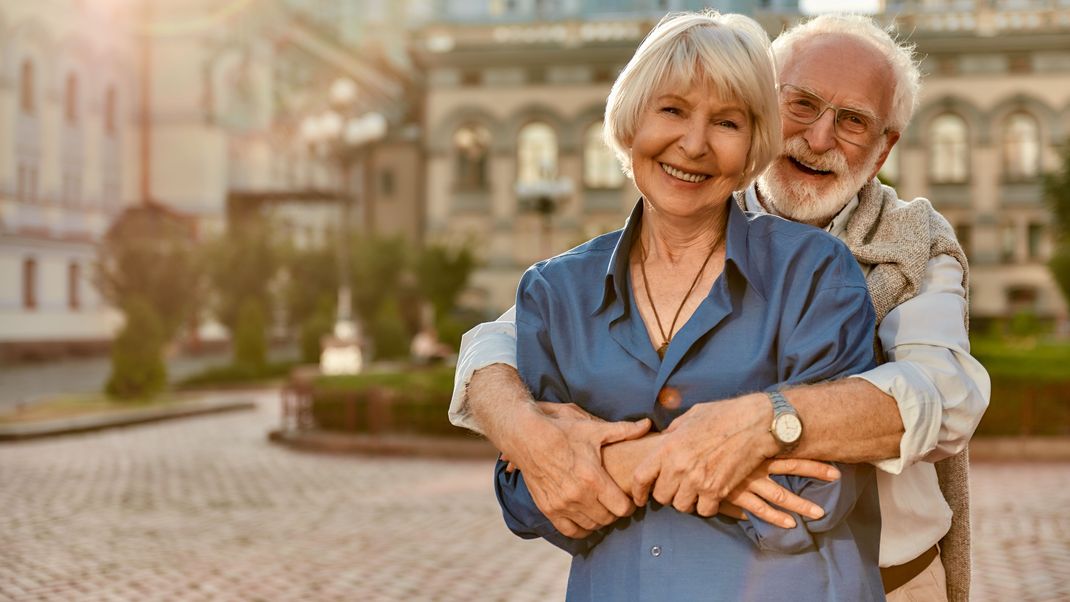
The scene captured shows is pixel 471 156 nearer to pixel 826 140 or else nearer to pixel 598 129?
pixel 598 129

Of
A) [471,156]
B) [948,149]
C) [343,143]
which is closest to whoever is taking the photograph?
[343,143]

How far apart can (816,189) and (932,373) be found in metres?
0.63

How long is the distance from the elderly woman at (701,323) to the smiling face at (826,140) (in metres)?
0.35

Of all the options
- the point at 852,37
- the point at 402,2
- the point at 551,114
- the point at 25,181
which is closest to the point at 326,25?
the point at 402,2

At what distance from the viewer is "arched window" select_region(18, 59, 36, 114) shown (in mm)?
37219

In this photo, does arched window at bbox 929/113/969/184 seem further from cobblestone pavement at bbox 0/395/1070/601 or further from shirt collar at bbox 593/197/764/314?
shirt collar at bbox 593/197/764/314

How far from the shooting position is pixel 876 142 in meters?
2.75

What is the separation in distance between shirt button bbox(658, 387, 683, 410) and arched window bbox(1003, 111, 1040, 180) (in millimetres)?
44835

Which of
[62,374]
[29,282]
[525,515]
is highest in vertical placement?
[525,515]

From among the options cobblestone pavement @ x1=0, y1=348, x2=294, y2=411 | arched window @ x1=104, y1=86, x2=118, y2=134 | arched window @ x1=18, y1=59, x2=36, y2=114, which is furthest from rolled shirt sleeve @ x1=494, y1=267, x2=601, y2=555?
arched window @ x1=104, y1=86, x2=118, y2=134

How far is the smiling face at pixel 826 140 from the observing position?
2693 mm

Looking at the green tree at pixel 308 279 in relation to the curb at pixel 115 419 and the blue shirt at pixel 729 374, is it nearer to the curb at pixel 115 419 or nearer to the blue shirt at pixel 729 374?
the curb at pixel 115 419

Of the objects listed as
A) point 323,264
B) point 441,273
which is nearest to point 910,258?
point 441,273

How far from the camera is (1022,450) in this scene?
14.6 meters
